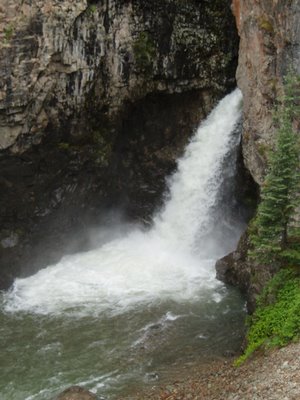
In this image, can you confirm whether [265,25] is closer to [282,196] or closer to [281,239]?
[282,196]

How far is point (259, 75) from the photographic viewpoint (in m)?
21.5

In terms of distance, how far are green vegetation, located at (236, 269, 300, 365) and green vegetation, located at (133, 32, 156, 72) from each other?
42.6 feet

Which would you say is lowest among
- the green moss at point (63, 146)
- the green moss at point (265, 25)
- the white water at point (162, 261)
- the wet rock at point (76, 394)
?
the wet rock at point (76, 394)

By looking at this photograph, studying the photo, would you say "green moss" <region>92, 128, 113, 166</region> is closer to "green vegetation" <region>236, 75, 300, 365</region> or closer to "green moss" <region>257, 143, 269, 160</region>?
"green moss" <region>257, 143, 269, 160</region>

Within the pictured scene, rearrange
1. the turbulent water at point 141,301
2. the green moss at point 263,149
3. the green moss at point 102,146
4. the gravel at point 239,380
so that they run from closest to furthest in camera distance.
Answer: the gravel at point 239,380 → the turbulent water at point 141,301 → the green moss at point 263,149 → the green moss at point 102,146

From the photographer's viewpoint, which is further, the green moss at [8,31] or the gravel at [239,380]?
the green moss at [8,31]

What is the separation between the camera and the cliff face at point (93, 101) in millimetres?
22734

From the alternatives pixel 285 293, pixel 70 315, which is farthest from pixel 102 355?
pixel 285 293

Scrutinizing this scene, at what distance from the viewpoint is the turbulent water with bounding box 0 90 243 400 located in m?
18.2

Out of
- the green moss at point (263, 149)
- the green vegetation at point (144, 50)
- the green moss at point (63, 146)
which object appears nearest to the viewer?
the green moss at point (263, 149)

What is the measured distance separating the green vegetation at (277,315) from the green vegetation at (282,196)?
0.82 meters

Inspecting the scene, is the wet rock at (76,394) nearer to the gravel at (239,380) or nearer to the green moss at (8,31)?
the gravel at (239,380)

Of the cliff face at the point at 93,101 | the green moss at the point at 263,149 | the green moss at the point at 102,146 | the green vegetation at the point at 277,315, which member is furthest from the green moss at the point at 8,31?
the green vegetation at the point at 277,315

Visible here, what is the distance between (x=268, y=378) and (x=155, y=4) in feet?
60.0
